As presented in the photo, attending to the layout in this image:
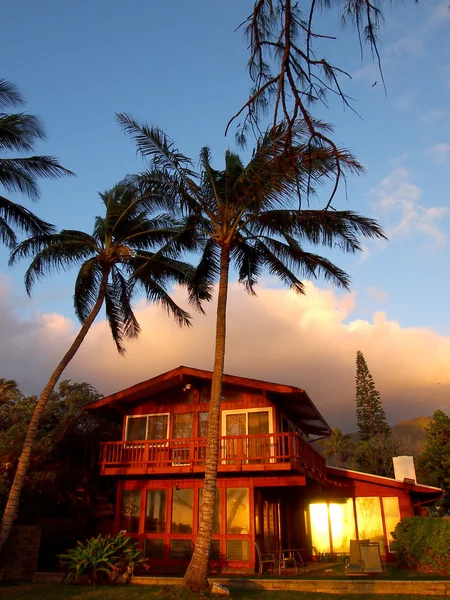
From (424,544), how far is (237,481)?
595 cm

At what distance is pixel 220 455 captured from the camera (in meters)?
17.0

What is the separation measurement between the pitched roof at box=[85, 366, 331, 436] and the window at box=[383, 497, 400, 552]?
403 cm

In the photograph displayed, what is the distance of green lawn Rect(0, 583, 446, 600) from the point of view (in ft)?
34.6

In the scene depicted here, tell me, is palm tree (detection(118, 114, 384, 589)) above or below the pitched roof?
above

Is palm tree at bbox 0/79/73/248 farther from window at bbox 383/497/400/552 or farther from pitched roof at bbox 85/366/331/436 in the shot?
window at bbox 383/497/400/552

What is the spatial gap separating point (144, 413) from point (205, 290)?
18.4ft

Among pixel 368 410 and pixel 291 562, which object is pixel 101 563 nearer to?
pixel 291 562

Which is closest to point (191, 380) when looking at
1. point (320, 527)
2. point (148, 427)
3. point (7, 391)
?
point (148, 427)

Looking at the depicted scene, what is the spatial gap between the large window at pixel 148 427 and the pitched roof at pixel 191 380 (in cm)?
71

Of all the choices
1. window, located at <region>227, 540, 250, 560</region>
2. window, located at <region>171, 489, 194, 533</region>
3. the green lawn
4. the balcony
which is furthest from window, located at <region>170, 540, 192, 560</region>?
the green lawn

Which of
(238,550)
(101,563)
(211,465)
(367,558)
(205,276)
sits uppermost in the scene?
(205,276)

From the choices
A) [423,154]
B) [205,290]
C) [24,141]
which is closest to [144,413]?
[205,290]

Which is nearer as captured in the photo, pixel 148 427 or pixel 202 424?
pixel 202 424

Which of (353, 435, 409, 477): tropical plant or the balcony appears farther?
(353, 435, 409, 477): tropical plant
